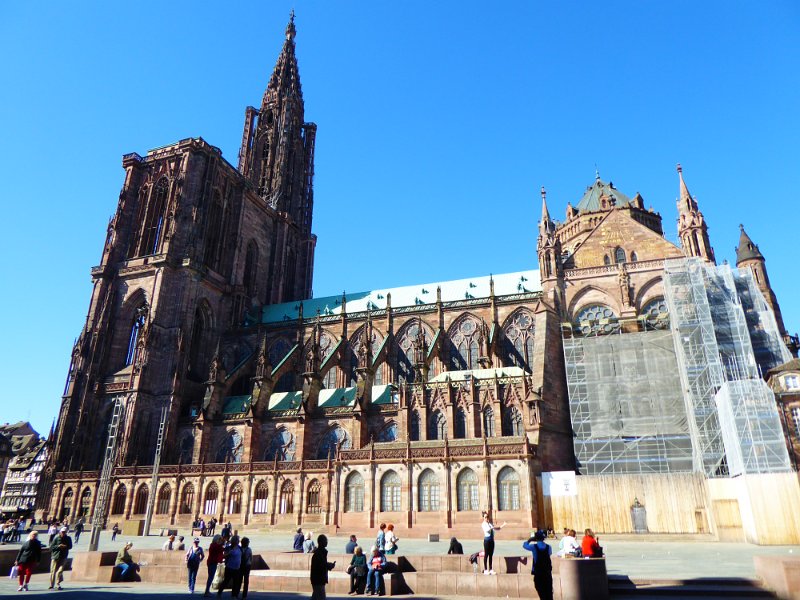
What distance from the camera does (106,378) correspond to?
52.0m

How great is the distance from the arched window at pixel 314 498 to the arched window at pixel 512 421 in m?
13.4

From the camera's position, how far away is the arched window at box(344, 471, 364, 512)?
36.4 metres

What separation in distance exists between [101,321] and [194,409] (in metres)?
13.0

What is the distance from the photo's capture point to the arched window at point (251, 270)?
6588 cm

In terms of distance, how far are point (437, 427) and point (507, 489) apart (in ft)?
27.6

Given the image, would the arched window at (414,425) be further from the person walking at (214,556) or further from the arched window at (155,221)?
the arched window at (155,221)

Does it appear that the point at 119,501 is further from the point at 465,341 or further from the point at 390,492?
the point at 465,341

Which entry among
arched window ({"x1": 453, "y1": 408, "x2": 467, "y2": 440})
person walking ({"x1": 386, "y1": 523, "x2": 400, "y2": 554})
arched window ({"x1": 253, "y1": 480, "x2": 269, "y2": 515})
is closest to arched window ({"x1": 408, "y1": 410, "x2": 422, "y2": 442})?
arched window ({"x1": 453, "y1": 408, "x2": 467, "y2": 440})

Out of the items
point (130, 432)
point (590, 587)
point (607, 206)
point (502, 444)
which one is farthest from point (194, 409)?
point (607, 206)

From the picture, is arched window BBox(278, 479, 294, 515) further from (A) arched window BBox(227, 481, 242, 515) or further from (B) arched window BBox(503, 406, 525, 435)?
(B) arched window BBox(503, 406, 525, 435)

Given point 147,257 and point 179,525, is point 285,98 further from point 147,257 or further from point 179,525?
point 179,525

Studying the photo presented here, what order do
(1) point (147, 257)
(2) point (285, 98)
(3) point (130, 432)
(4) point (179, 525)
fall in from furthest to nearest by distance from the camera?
(2) point (285, 98) → (1) point (147, 257) → (3) point (130, 432) → (4) point (179, 525)

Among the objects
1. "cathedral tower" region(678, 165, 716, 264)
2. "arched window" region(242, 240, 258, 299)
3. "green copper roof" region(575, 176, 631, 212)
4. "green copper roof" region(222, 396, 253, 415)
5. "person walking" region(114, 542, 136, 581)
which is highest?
"green copper roof" region(575, 176, 631, 212)

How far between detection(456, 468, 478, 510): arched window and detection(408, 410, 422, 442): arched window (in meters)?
6.85
